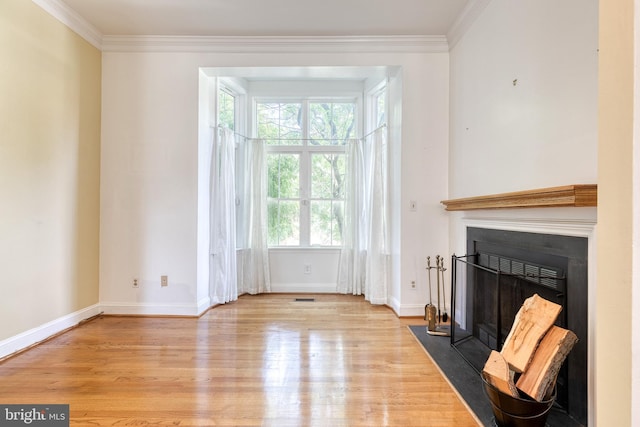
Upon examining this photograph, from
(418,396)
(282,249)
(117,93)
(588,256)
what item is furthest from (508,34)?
(117,93)

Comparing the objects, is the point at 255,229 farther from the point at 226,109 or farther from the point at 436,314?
the point at 436,314

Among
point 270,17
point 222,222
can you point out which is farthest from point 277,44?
point 222,222

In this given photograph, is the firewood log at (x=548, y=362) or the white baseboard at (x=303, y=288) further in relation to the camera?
the white baseboard at (x=303, y=288)

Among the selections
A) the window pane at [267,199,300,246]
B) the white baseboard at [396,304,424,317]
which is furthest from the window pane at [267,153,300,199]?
the white baseboard at [396,304,424,317]

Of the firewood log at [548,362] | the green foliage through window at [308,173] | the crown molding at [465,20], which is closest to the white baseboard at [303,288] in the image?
the green foliage through window at [308,173]

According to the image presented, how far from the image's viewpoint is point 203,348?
244 cm

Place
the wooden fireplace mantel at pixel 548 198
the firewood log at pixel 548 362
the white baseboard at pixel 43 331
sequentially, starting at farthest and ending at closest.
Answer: the white baseboard at pixel 43 331, the firewood log at pixel 548 362, the wooden fireplace mantel at pixel 548 198

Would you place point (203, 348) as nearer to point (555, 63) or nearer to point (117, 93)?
point (117, 93)

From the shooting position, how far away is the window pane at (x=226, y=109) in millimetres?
3662

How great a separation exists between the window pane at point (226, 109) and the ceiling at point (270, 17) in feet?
2.46

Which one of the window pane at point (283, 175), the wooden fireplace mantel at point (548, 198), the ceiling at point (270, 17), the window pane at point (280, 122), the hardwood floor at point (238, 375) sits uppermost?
the ceiling at point (270, 17)

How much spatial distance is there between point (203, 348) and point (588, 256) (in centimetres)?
253

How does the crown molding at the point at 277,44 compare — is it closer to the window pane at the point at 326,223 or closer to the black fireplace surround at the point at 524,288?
the window pane at the point at 326,223

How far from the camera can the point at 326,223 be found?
4.14m
